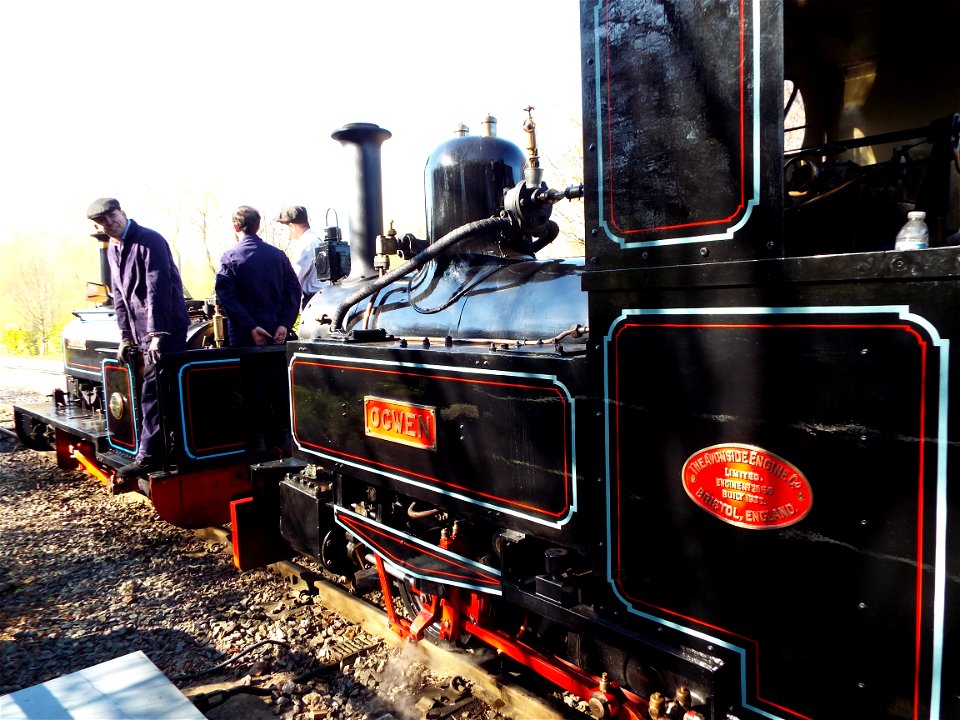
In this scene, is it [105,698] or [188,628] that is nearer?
[105,698]

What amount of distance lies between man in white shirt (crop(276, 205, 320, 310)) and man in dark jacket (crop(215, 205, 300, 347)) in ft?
3.71

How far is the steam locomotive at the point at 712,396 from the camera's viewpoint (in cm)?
145

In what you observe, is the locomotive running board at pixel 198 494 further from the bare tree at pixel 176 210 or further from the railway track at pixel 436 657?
the bare tree at pixel 176 210

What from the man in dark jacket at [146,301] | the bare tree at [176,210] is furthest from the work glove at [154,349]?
the bare tree at [176,210]

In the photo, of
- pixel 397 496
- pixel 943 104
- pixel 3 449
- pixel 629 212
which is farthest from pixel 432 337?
pixel 3 449

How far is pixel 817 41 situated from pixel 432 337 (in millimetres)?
1868

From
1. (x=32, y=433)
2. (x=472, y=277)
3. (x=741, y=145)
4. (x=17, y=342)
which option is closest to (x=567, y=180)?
(x=32, y=433)

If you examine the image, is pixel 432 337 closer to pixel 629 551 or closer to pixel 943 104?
pixel 629 551

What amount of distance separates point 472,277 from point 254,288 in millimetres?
2212

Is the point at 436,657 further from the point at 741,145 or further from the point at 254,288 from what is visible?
the point at 254,288

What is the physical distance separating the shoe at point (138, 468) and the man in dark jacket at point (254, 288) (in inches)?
38.1

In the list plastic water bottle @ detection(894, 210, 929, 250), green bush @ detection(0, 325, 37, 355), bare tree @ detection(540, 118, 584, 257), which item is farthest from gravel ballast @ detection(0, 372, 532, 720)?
green bush @ detection(0, 325, 37, 355)

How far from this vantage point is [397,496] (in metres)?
3.36

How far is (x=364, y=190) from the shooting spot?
4.69 meters
